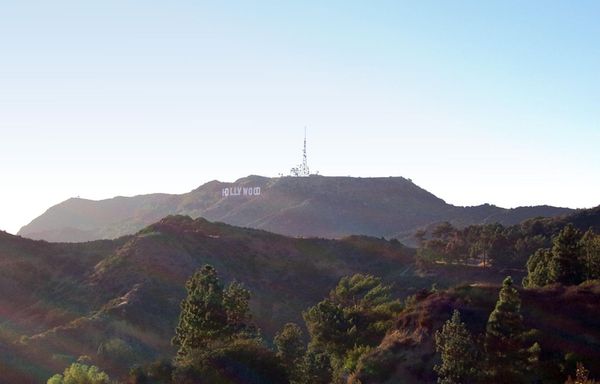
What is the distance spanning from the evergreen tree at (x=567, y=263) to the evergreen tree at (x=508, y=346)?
2828 centimetres

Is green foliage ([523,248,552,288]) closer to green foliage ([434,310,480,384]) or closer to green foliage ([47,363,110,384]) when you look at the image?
green foliage ([434,310,480,384])

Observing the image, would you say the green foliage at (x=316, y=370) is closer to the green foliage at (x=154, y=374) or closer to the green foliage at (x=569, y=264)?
the green foliage at (x=154, y=374)

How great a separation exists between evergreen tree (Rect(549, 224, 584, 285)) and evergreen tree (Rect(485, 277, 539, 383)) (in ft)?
92.8

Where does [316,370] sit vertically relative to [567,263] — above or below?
below

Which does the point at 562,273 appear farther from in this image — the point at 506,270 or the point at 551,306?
the point at 506,270

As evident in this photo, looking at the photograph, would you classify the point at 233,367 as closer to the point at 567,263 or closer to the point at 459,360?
the point at 459,360

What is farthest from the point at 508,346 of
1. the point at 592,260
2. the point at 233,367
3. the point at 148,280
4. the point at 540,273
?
the point at 148,280

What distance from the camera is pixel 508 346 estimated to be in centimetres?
3209

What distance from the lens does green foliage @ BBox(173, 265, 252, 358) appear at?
44.8 metres

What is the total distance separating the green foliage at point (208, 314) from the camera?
147ft

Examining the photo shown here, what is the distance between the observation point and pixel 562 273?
191ft

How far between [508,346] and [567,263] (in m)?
30.8

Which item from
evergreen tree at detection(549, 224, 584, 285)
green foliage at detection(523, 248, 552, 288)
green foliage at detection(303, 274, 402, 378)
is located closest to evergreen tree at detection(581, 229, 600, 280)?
evergreen tree at detection(549, 224, 584, 285)

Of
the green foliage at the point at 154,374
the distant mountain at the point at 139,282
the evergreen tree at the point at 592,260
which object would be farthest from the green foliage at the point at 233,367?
the evergreen tree at the point at 592,260
